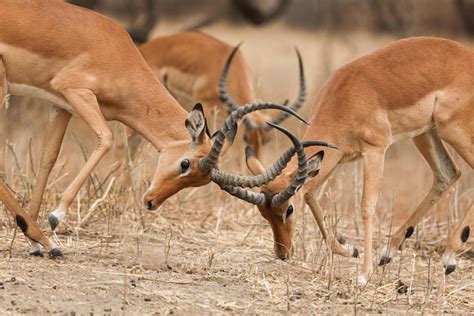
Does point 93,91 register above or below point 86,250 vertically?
above

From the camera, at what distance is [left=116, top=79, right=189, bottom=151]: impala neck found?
702cm

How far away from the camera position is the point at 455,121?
747 cm

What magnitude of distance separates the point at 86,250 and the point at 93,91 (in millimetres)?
936

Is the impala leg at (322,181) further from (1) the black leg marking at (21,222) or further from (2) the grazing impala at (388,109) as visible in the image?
(1) the black leg marking at (21,222)

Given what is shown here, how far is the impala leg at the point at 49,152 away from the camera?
23.4 ft

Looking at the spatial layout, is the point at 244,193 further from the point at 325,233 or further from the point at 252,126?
the point at 252,126

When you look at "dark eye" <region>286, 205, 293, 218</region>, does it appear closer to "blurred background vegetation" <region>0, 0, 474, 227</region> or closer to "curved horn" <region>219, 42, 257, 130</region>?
"curved horn" <region>219, 42, 257, 130</region>

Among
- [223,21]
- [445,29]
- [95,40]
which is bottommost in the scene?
[223,21]

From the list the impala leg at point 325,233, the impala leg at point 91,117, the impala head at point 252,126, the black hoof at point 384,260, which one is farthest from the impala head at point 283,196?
the impala head at point 252,126

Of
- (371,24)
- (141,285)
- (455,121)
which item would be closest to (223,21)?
(371,24)

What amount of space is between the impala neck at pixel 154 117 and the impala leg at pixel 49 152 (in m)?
0.38

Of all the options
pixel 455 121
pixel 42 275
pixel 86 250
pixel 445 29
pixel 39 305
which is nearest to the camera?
pixel 39 305

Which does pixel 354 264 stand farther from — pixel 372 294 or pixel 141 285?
pixel 141 285

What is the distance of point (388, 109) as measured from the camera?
291 inches
